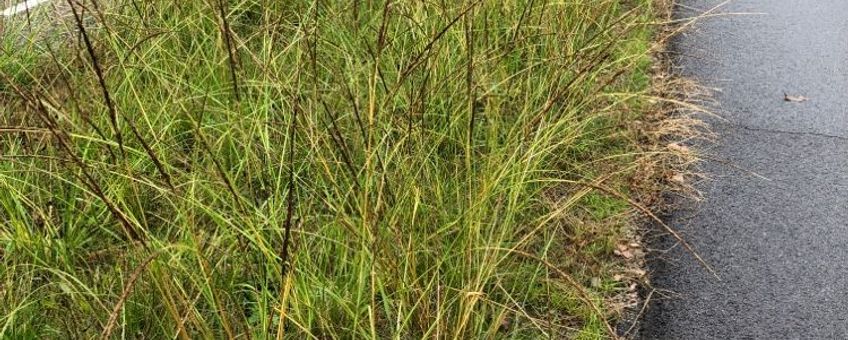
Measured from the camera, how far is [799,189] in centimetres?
388

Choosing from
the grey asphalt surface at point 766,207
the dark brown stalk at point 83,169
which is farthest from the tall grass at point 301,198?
the grey asphalt surface at point 766,207

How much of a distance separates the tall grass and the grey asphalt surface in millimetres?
336

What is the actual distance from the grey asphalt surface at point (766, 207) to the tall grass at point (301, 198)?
0.34m

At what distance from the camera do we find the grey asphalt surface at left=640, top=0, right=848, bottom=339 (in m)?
3.04

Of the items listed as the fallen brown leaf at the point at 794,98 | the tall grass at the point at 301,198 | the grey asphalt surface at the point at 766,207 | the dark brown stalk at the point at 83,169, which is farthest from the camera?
the fallen brown leaf at the point at 794,98

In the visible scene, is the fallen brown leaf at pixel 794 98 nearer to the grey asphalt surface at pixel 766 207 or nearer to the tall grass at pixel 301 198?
the grey asphalt surface at pixel 766 207

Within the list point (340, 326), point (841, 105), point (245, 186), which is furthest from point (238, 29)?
point (841, 105)

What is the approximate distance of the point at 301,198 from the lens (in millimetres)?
3193

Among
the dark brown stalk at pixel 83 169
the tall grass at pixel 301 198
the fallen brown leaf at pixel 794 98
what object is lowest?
the fallen brown leaf at pixel 794 98

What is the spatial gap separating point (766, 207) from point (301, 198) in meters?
1.94

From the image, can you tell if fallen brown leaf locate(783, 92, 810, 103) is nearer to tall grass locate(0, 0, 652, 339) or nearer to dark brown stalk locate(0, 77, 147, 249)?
tall grass locate(0, 0, 652, 339)

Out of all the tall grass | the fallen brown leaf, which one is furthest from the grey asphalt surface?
the tall grass

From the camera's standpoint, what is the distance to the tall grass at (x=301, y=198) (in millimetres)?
2480

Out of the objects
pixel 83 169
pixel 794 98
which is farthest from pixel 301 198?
pixel 794 98
